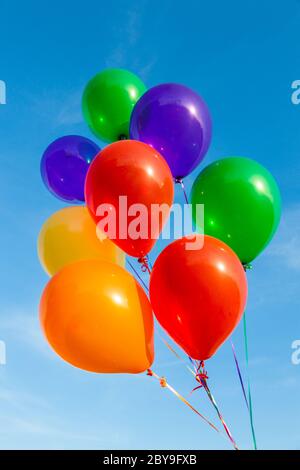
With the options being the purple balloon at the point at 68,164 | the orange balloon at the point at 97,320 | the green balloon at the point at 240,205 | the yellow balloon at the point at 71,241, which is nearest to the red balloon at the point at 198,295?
the orange balloon at the point at 97,320

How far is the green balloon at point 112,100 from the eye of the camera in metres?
5.08

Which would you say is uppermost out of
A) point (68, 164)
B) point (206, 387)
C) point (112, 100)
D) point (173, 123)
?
point (112, 100)

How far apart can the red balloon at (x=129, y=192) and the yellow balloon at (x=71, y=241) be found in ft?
1.93

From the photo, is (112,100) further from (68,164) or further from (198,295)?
(198,295)

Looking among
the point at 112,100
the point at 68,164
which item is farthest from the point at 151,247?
the point at 112,100

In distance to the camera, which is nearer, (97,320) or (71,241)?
(97,320)

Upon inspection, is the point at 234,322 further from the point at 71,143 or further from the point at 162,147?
the point at 71,143

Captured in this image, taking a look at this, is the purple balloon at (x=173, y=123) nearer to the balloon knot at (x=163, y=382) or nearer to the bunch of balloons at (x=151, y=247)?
the bunch of balloons at (x=151, y=247)

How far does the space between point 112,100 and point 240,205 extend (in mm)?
1824

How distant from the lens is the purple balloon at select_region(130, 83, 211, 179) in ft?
14.0

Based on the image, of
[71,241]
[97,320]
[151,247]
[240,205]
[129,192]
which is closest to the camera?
[97,320]

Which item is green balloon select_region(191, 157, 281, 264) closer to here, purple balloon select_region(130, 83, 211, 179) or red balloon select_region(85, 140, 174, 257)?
purple balloon select_region(130, 83, 211, 179)

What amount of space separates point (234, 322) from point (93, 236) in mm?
1567

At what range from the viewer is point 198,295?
3486 mm
